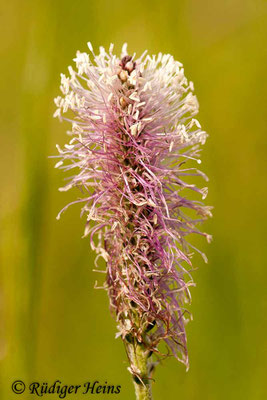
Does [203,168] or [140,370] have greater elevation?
[203,168]

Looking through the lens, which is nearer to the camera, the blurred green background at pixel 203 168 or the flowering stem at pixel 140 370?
the flowering stem at pixel 140 370

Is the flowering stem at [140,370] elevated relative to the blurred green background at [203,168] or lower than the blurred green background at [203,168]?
lower

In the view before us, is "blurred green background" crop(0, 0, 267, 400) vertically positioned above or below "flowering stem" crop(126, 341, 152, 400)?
above

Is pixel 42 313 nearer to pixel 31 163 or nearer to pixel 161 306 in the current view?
pixel 31 163

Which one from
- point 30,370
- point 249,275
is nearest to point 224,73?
point 249,275

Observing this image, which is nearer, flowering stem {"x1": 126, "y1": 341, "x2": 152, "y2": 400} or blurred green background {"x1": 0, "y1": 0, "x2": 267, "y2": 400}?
flowering stem {"x1": 126, "y1": 341, "x2": 152, "y2": 400}
